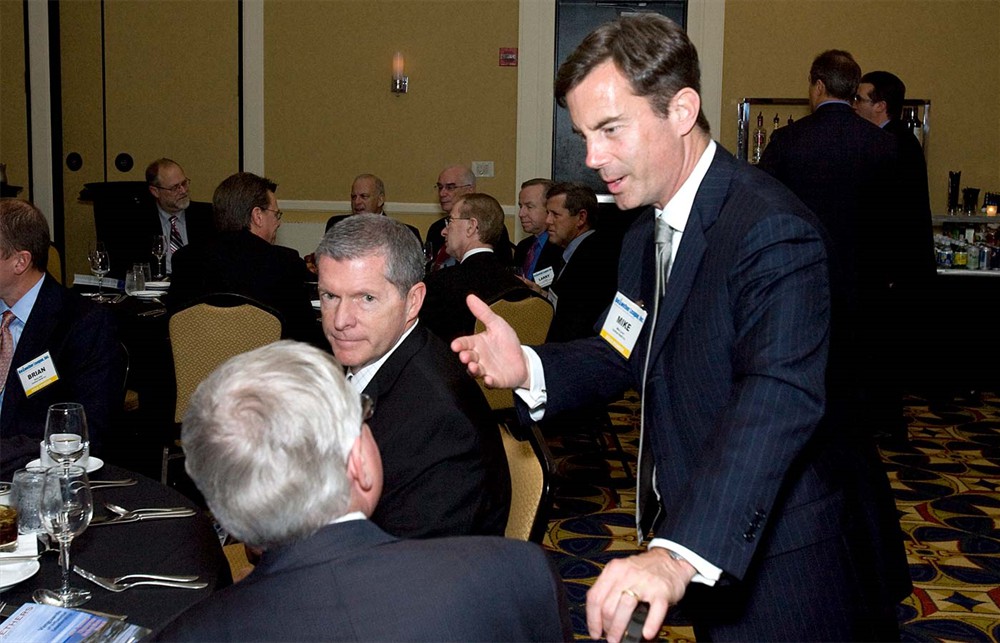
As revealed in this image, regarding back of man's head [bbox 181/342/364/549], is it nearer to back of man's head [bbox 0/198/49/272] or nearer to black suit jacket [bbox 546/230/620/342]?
back of man's head [bbox 0/198/49/272]

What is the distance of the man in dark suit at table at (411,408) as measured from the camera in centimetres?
205

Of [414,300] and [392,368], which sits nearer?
[392,368]

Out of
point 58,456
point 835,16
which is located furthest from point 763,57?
point 58,456

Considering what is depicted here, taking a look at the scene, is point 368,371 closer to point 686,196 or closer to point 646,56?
point 686,196

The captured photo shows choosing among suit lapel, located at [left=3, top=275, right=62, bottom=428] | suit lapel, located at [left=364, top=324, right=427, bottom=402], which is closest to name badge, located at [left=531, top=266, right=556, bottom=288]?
suit lapel, located at [left=3, top=275, right=62, bottom=428]

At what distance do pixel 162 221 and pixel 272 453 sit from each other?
621 cm

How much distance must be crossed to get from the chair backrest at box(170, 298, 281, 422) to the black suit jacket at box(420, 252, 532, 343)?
764mm

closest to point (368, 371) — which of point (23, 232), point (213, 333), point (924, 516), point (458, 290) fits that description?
point (23, 232)

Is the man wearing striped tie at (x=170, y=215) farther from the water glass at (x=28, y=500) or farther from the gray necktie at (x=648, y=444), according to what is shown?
the gray necktie at (x=648, y=444)

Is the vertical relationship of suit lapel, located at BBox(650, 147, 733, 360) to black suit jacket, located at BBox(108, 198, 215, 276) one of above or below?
above

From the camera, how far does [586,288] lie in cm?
499

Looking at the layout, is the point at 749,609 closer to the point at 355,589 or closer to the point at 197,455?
the point at 355,589

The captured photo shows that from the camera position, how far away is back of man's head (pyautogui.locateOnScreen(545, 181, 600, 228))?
575 centimetres

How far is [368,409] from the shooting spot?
135 centimetres
